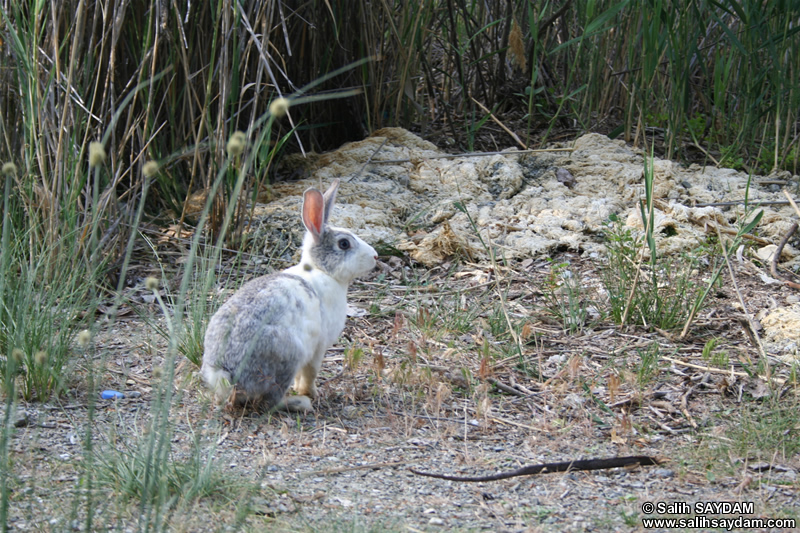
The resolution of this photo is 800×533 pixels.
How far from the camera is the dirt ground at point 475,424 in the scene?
7.91 feet

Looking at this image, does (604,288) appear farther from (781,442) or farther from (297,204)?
(297,204)

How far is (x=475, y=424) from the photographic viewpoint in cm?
318

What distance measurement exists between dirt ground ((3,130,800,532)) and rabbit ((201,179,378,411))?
0.13m

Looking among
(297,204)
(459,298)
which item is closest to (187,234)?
(297,204)

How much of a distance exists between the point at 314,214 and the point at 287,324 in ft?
1.86

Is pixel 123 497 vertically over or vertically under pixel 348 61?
under

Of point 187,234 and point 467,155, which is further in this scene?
point 467,155

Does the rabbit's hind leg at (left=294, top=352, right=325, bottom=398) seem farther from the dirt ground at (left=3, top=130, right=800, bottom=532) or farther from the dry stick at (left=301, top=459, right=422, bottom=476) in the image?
the dry stick at (left=301, top=459, right=422, bottom=476)

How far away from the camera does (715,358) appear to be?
358cm

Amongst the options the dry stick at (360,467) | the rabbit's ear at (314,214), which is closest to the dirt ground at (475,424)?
the dry stick at (360,467)

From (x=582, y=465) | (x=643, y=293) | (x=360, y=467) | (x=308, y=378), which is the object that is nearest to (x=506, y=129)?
(x=643, y=293)

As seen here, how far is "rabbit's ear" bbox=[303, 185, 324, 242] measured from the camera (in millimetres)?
3453

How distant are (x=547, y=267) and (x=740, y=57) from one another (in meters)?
2.43

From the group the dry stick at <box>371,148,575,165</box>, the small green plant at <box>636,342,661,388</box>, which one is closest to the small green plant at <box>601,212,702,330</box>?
the small green plant at <box>636,342,661,388</box>
